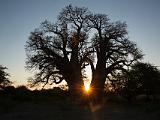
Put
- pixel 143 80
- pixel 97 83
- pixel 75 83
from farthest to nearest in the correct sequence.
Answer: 1. pixel 143 80
2. pixel 97 83
3. pixel 75 83

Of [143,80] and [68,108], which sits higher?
[143,80]

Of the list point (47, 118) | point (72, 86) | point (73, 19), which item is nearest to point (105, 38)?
point (73, 19)

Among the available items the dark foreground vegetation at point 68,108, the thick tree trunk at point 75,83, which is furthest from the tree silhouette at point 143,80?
the thick tree trunk at point 75,83

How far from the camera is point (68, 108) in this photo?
2461cm

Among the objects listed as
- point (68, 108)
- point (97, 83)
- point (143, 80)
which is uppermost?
point (143, 80)

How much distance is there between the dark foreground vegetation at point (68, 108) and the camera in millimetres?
19156

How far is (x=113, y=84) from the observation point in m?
31.6

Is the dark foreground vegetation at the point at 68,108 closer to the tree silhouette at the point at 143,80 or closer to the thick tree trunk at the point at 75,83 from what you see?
the thick tree trunk at the point at 75,83

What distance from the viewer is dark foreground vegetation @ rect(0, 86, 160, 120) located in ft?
62.8

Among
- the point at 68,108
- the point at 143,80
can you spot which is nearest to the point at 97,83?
the point at 68,108

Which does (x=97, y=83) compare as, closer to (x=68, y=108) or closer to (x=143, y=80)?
(x=68, y=108)

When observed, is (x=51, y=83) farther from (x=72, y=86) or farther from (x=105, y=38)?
(x=105, y=38)

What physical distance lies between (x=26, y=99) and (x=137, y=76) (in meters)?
12.6

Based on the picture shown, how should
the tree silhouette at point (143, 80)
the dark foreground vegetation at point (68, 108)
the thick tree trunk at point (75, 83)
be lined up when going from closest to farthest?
the dark foreground vegetation at point (68, 108) → the thick tree trunk at point (75, 83) → the tree silhouette at point (143, 80)
